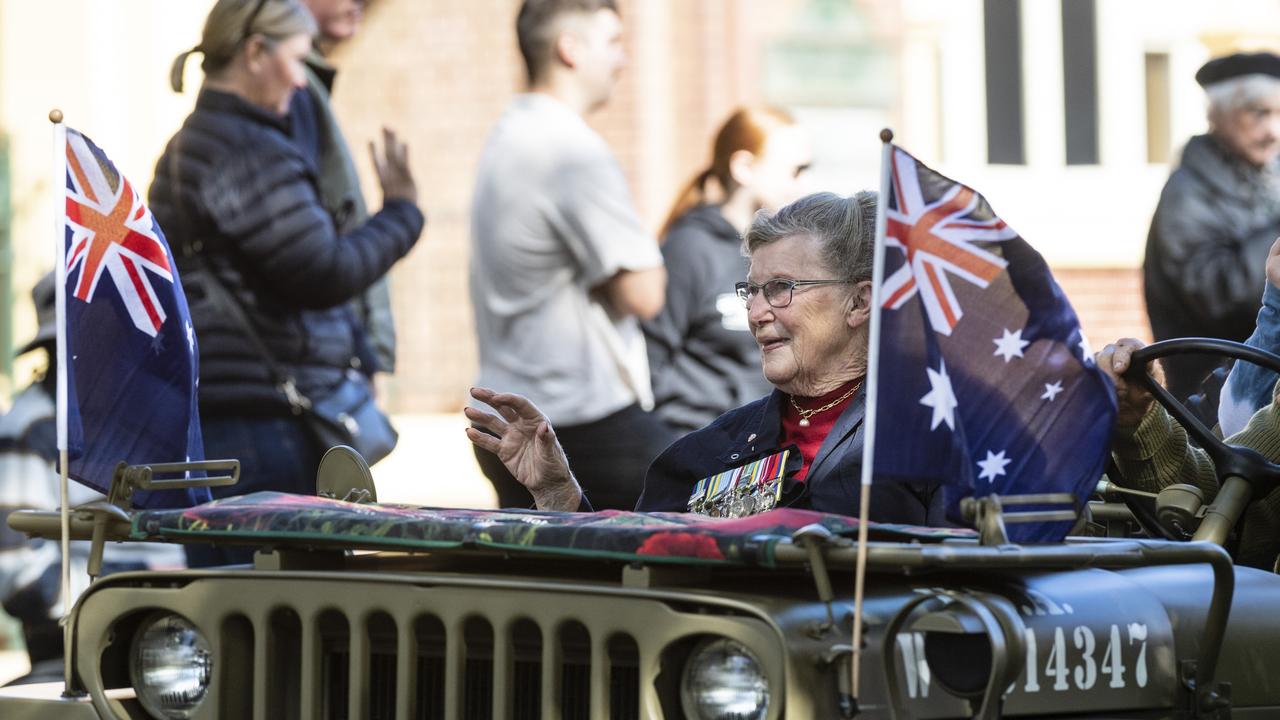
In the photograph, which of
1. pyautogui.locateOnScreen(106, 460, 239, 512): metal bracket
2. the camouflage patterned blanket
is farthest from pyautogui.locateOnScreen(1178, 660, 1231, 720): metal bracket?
pyautogui.locateOnScreen(106, 460, 239, 512): metal bracket

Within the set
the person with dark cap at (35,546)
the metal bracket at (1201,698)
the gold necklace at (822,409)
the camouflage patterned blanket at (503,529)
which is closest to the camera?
the camouflage patterned blanket at (503,529)

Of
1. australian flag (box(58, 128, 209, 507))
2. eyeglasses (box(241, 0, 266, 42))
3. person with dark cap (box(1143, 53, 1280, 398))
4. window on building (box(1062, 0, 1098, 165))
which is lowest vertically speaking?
australian flag (box(58, 128, 209, 507))

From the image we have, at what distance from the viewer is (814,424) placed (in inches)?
174

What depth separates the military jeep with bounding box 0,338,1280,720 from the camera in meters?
3.02

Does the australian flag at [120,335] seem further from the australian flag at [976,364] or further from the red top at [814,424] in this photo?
the australian flag at [976,364]

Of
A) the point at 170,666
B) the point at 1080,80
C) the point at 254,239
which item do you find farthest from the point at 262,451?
the point at 1080,80

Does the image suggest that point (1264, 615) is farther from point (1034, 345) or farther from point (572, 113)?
point (572, 113)

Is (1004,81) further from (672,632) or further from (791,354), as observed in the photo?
(672,632)

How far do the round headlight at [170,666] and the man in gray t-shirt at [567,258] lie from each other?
4.04m

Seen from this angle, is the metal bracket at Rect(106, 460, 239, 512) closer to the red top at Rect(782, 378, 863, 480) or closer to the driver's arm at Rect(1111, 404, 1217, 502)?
the red top at Rect(782, 378, 863, 480)

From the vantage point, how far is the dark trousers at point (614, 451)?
24.4 feet

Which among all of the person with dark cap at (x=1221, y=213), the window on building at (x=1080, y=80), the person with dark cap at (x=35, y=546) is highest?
the window on building at (x=1080, y=80)

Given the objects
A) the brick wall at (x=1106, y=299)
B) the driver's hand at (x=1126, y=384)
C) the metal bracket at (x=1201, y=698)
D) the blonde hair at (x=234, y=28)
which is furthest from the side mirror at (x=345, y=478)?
the brick wall at (x=1106, y=299)

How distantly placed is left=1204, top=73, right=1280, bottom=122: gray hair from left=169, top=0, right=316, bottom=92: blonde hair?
4194 millimetres
